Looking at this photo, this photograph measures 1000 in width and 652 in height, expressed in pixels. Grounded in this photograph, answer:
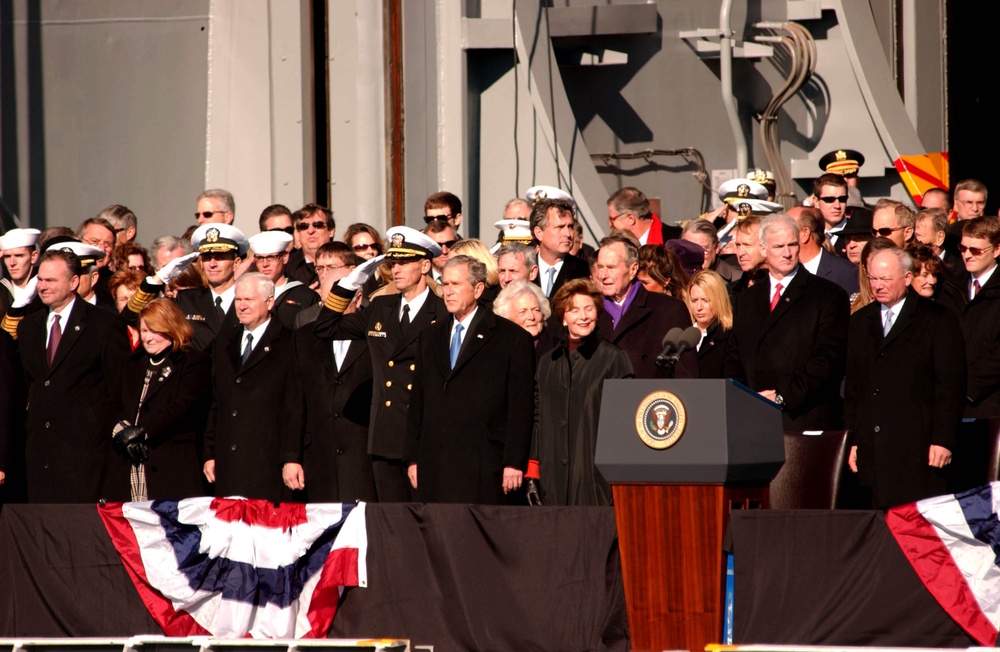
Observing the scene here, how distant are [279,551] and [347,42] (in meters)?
7.33

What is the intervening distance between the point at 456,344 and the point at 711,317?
138cm

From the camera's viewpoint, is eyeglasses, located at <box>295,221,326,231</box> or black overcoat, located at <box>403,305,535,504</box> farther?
eyeglasses, located at <box>295,221,326,231</box>

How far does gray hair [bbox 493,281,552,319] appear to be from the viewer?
8.18 m

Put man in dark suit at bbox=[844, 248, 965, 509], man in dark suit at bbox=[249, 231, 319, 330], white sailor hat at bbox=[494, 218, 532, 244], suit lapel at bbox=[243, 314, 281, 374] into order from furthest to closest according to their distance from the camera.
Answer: white sailor hat at bbox=[494, 218, 532, 244]
man in dark suit at bbox=[249, 231, 319, 330]
suit lapel at bbox=[243, 314, 281, 374]
man in dark suit at bbox=[844, 248, 965, 509]

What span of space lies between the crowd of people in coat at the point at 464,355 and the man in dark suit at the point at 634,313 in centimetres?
1

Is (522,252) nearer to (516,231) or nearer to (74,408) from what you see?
(516,231)

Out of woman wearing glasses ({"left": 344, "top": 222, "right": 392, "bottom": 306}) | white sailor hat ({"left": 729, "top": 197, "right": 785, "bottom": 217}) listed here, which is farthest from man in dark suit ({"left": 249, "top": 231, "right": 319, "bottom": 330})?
white sailor hat ({"left": 729, "top": 197, "right": 785, "bottom": 217})

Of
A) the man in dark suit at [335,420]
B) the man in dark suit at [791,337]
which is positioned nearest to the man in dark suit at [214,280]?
the man in dark suit at [335,420]

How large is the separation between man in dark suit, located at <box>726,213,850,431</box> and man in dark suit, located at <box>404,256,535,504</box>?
1122 mm

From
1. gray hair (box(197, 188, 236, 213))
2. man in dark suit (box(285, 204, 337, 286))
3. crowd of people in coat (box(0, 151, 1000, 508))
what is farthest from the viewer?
gray hair (box(197, 188, 236, 213))

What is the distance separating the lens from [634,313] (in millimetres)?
8180

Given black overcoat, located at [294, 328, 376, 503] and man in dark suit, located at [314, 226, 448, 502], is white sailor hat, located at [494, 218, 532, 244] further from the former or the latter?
black overcoat, located at [294, 328, 376, 503]

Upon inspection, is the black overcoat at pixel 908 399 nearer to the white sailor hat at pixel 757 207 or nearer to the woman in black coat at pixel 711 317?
the woman in black coat at pixel 711 317

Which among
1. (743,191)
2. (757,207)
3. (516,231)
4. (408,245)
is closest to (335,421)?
(408,245)
